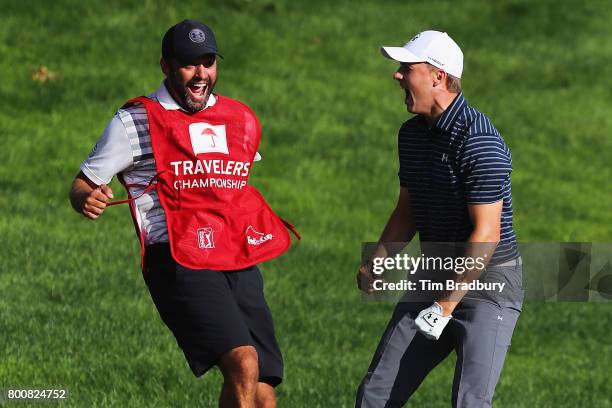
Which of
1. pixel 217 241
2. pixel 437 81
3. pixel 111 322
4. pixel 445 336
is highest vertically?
pixel 437 81

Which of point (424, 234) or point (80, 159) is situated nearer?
point (424, 234)

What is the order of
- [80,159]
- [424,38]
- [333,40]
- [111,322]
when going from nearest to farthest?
1. [424,38]
2. [111,322]
3. [80,159]
4. [333,40]

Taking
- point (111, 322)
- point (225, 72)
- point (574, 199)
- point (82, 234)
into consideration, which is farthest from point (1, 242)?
point (574, 199)

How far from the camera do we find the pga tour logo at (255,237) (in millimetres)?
7736

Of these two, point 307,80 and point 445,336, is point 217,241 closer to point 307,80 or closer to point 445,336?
point 445,336

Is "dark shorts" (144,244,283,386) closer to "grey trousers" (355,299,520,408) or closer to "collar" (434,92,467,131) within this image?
"grey trousers" (355,299,520,408)

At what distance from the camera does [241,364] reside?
24.1ft

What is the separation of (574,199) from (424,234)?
12455mm

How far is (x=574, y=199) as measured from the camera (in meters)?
19.6

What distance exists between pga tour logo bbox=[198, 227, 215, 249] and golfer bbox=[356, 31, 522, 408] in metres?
1.09

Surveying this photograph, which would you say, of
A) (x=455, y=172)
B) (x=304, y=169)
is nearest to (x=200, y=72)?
(x=455, y=172)

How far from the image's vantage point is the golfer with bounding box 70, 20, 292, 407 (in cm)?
746
